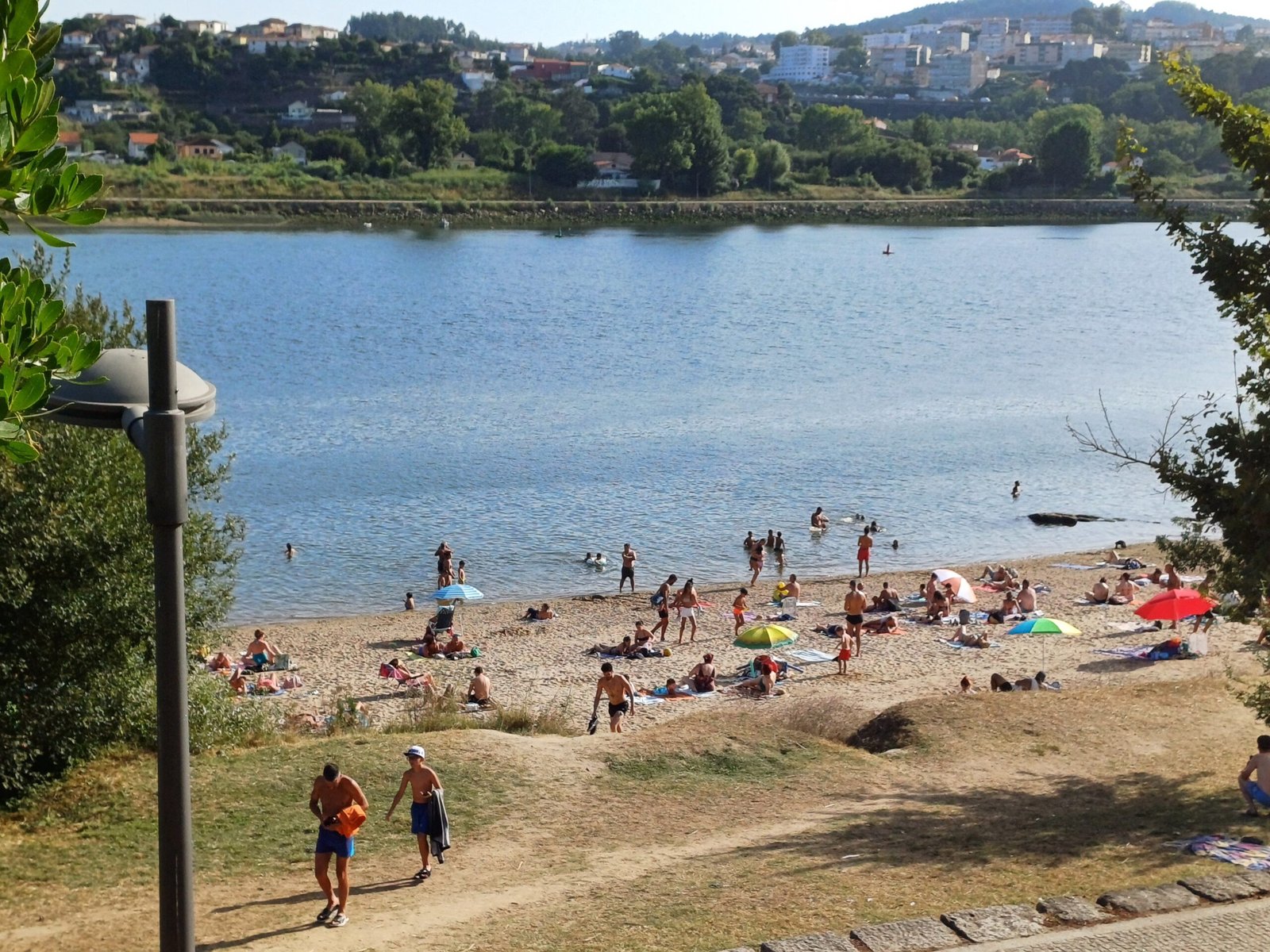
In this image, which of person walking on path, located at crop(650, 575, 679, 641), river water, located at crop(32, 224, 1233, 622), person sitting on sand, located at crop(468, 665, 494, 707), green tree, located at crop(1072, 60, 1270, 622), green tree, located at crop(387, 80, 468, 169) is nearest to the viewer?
green tree, located at crop(1072, 60, 1270, 622)

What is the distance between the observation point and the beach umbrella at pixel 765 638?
2094 centimetres

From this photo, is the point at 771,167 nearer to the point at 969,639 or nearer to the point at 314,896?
the point at 969,639

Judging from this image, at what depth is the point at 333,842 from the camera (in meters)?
8.90

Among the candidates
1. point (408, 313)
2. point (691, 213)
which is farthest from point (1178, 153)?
point (408, 313)

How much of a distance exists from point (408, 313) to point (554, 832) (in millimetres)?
63327

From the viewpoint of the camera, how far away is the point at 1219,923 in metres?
8.12

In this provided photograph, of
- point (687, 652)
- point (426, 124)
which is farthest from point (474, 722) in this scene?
point (426, 124)

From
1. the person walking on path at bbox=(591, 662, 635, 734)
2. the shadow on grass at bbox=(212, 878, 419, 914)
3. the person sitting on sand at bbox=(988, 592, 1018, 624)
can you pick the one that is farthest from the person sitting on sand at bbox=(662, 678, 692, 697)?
the shadow on grass at bbox=(212, 878, 419, 914)

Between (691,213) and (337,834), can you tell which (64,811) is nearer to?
(337,834)

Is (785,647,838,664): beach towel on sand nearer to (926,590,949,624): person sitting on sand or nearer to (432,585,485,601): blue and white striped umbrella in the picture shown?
(926,590,949,624): person sitting on sand

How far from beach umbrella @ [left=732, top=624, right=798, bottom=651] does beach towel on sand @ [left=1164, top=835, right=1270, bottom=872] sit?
11.1 meters

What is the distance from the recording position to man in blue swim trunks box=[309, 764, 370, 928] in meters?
8.80

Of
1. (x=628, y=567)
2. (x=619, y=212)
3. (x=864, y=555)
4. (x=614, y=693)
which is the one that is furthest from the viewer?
(x=619, y=212)

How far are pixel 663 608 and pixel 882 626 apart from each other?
12.2 feet
